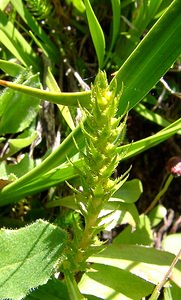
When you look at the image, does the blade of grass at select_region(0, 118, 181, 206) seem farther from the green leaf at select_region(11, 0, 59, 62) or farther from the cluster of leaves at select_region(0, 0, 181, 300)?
the green leaf at select_region(11, 0, 59, 62)

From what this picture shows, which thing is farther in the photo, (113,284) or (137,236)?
A: (137,236)

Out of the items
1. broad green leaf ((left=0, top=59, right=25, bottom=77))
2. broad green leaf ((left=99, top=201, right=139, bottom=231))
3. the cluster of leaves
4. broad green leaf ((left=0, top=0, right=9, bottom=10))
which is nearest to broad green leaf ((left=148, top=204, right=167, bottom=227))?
the cluster of leaves

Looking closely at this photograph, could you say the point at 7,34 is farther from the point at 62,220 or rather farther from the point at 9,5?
the point at 62,220

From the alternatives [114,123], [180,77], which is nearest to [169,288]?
[114,123]

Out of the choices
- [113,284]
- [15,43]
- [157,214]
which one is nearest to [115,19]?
[15,43]

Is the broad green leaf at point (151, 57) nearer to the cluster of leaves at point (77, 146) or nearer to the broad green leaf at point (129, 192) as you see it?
the cluster of leaves at point (77, 146)

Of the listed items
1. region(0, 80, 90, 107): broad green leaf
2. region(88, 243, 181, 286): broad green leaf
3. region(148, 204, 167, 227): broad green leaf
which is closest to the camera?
region(0, 80, 90, 107): broad green leaf

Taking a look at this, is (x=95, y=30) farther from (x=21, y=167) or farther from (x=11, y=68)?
(x=21, y=167)
